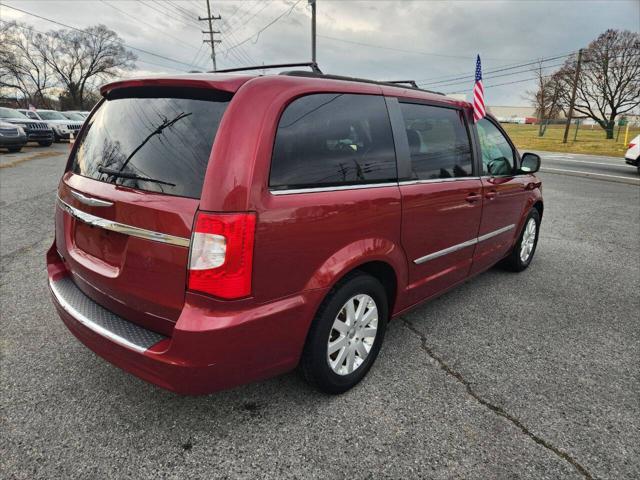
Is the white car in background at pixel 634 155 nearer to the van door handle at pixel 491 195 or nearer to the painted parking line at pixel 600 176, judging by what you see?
the painted parking line at pixel 600 176

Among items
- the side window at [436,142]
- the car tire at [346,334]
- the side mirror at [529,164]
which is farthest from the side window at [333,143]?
the side mirror at [529,164]

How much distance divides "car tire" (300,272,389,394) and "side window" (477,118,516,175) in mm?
1647

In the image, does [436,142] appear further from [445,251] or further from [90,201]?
[90,201]

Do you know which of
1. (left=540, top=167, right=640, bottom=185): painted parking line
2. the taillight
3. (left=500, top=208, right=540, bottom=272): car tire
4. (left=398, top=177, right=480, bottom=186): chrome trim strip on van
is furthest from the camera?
(left=540, top=167, right=640, bottom=185): painted parking line

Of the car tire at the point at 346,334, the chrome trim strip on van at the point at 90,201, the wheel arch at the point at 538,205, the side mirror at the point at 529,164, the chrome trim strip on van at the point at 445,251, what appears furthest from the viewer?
the wheel arch at the point at 538,205

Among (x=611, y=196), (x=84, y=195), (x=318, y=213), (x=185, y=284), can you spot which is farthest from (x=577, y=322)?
(x=611, y=196)

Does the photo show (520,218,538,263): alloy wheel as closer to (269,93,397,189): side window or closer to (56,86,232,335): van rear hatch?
(269,93,397,189): side window

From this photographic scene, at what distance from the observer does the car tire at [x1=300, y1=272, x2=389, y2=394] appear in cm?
220

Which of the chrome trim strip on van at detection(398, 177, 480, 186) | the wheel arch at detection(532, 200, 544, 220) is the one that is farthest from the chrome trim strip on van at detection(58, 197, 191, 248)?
the wheel arch at detection(532, 200, 544, 220)

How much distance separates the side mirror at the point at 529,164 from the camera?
Result: 398cm

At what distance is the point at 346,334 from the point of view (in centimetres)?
238

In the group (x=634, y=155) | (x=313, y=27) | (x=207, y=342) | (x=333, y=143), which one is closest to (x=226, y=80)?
(x=333, y=143)

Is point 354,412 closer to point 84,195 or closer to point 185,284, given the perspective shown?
point 185,284

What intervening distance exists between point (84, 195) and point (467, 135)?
2.70 metres
